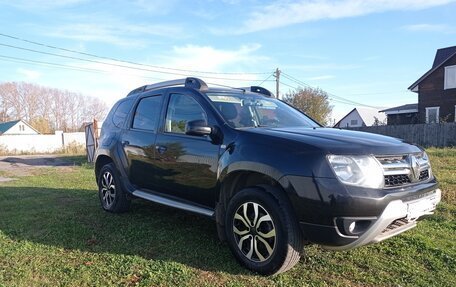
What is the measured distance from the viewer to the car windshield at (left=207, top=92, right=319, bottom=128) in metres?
4.41

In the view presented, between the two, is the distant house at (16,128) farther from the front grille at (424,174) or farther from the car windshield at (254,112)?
the front grille at (424,174)

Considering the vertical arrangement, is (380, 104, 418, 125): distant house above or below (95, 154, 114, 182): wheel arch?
above

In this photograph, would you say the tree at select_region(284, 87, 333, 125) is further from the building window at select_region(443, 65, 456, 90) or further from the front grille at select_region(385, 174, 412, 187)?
the front grille at select_region(385, 174, 412, 187)

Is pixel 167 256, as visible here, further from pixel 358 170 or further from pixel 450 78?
pixel 450 78

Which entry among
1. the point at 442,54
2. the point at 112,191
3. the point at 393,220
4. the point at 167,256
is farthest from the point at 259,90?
the point at 442,54

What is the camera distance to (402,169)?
3.50 metres

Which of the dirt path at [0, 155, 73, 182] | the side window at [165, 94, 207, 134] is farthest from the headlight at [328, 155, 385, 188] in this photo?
the dirt path at [0, 155, 73, 182]

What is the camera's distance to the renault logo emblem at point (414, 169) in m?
3.59

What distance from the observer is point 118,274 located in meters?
3.70

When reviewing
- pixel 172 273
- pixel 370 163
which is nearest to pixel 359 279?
pixel 370 163

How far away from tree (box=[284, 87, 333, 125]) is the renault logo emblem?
122 feet

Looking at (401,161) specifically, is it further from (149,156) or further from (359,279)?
(149,156)

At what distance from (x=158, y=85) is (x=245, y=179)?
223 cm

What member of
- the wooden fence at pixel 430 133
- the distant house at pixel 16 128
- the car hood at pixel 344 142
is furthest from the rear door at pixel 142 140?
the distant house at pixel 16 128
